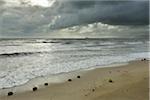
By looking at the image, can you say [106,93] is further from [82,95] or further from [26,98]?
[26,98]

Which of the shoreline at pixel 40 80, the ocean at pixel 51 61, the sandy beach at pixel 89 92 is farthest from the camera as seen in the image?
the ocean at pixel 51 61

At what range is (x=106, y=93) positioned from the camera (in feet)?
26.7

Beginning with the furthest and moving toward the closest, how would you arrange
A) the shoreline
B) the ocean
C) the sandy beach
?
1. the ocean
2. the shoreline
3. the sandy beach

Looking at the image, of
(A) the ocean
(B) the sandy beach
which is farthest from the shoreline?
(B) the sandy beach

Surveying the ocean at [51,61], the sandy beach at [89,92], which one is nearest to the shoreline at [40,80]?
the ocean at [51,61]

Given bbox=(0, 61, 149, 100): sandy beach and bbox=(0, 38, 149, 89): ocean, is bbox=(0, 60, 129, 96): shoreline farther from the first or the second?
bbox=(0, 61, 149, 100): sandy beach

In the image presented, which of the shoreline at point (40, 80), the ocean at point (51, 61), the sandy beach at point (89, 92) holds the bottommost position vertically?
the ocean at point (51, 61)

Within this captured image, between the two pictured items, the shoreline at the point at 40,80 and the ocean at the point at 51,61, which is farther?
the ocean at the point at 51,61

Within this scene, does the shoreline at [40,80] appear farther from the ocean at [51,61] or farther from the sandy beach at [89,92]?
the sandy beach at [89,92]

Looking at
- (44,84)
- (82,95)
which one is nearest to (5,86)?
(44,84)

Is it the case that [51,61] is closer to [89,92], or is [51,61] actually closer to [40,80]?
[40,80]

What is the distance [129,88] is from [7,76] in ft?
20.7

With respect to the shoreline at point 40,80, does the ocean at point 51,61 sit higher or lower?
lower

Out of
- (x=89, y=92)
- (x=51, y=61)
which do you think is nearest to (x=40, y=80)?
(x=89, y=92)
